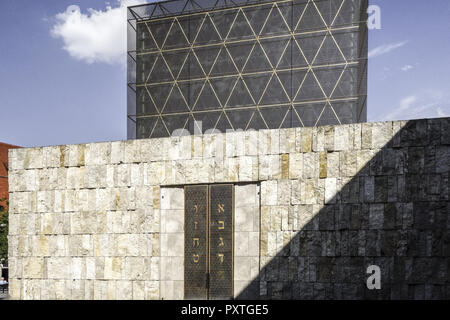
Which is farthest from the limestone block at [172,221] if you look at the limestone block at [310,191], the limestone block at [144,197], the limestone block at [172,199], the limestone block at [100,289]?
the limestone block at [310,191]

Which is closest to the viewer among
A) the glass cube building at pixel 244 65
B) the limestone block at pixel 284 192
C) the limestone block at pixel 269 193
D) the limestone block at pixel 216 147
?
the limestone block at pixel 284 192

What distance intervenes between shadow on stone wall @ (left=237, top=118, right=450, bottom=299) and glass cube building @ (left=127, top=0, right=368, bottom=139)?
42.7 ft

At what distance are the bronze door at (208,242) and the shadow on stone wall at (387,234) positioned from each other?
5.02 feet

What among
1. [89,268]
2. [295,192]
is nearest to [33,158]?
[89,268]

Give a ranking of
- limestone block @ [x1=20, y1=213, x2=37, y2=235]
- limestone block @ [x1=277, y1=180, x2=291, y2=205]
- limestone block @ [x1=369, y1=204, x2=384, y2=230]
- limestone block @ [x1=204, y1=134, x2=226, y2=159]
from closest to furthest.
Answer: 1. limestone block @ [x1=369, y1=204, x2=384, y2=230]
2. limestone block @ [x1=277, y1=180, x2=291, y2=205]
3. limestone block @ [x1=204, y1=134, x2=226, y2=159]
4. limestone block @ [x1=20, y1=213, x2=37, y2=235]

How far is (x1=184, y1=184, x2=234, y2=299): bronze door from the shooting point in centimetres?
1497

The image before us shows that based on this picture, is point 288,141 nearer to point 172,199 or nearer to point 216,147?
point 216,147

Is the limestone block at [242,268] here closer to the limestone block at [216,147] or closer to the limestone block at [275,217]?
the limestone block at [275,217]

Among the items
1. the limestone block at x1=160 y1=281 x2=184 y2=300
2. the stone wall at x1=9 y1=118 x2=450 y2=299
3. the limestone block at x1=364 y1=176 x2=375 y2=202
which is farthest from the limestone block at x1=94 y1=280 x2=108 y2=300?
the limestone block at x1=364 y1=176 x2=375 y2=202

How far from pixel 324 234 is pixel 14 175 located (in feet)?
36.5

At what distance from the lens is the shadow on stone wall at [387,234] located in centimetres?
1305

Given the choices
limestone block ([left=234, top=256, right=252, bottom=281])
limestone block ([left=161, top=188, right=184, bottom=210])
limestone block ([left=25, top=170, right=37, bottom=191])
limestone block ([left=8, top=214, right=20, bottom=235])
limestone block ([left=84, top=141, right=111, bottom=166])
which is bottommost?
limestone block ([left=234, top=256, right=252, bottom=281])

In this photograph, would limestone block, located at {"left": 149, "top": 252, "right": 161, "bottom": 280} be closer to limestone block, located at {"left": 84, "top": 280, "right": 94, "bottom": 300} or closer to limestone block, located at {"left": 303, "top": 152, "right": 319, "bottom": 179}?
limestone block, located at {"left": 84, "top": 280, "right": 94, "bottom": 300}

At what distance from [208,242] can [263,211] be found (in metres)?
2.02
